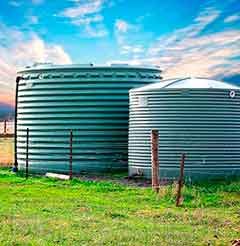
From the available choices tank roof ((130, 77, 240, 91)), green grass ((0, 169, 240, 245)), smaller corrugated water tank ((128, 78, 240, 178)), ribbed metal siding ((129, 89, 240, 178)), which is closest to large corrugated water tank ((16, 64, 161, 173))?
tank roof ((130, 77, 240, 91))

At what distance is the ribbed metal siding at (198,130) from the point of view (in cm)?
1812

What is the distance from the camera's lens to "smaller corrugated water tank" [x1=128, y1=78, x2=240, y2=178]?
59.5 ft

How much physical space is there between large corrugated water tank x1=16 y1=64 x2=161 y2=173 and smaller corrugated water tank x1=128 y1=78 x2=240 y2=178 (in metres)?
2.97

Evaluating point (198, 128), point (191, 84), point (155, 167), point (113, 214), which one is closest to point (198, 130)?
point (198, 128)

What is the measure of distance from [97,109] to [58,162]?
85.5 inches

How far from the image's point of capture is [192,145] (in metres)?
18.1

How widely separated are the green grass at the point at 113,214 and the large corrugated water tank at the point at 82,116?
139 inches

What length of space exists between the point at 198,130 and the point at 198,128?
6 cm

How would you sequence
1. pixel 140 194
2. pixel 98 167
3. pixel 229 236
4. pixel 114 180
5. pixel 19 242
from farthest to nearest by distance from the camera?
pixel 98 167 < pixel 114 180 < pixel 140 194 < pixel 229 236 < pixel 19 242

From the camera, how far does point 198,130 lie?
18109mm

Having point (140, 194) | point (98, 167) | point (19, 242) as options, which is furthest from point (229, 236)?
point (98, 167)

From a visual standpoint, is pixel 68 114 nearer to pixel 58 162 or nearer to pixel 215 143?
pixel 58 162

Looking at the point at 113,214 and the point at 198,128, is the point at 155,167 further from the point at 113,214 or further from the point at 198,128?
the point at 113,214

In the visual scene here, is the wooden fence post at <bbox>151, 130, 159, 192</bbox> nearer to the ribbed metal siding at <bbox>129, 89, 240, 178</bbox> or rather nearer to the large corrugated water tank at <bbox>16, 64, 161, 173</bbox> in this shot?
the ribbed metal siding at <bbox>129, 89, 240, 178</bbox>
